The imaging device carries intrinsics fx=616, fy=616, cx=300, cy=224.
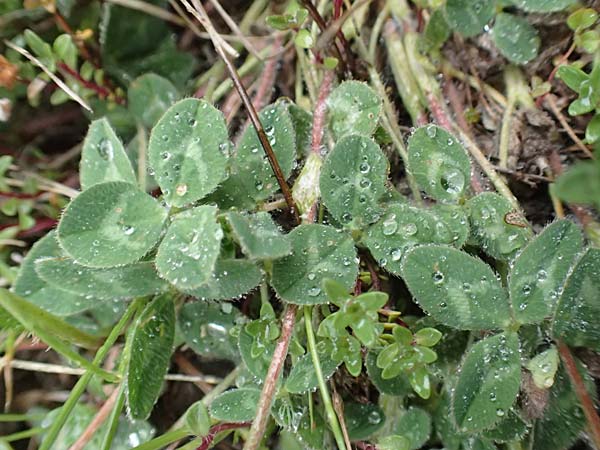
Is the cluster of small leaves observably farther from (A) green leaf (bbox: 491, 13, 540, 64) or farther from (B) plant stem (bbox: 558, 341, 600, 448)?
(B) plant stem (bbox: 558, 341, 600, 448)

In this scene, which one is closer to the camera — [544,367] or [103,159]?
[544,367]

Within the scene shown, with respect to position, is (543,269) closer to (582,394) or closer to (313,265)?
(582,394)

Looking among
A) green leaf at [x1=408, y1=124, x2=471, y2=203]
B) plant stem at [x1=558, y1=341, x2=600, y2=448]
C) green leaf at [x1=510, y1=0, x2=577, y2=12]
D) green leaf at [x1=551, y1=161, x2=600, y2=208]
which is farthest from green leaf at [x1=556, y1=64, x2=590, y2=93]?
green leaf at [x1=551, y1=161, x2=600, y2=208]

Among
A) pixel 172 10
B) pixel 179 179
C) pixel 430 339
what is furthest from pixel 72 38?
pixel 430 339

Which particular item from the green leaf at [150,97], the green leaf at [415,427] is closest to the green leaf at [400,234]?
the green leaf at [415,427]

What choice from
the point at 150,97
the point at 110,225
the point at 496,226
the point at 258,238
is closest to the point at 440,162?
the point at 496,226

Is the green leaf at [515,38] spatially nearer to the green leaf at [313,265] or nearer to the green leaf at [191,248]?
the green leaf at [313,265]
